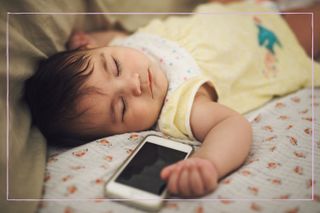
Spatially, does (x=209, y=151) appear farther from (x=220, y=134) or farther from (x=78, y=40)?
(x=78, y=40)

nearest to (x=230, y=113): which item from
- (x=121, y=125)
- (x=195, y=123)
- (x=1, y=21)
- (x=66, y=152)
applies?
(x=195, y=123)

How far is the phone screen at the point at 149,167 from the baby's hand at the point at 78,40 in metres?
0.42

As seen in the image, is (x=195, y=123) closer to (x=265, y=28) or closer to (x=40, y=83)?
(x=40, y=83)

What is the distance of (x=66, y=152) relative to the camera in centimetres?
61

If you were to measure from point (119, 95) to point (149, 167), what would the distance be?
0.17m

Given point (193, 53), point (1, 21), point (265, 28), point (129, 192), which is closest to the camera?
point (129, 192)

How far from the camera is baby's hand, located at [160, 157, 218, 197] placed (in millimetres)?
489

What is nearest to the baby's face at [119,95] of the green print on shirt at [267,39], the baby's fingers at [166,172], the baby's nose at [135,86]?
the baby's nose at [135,86]

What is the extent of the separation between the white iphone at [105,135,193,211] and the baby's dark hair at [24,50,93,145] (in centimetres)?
15

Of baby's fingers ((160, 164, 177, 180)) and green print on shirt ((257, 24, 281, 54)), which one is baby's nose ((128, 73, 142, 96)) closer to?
baby's fingers ((160, 164, 177, 180))

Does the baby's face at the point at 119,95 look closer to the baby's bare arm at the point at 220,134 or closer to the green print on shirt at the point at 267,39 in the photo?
the baby's bare arm at the point at 220,134

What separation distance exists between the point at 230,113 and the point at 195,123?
70 mm

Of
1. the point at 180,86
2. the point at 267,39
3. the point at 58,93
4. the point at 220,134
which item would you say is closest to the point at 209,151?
the point at 220,134

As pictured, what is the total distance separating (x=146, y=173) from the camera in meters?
0.53
